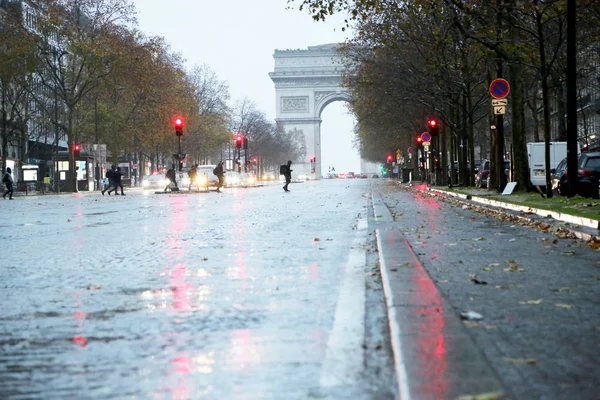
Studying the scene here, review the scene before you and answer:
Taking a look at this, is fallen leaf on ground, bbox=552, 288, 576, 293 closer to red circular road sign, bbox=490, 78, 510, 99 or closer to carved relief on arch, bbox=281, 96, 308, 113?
red circular road sign, bbox=490, 78, 510, 99

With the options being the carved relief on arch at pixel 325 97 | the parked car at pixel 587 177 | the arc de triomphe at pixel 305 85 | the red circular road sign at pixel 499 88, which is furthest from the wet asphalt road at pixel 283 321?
the carved relief on arch at pixel 325 97

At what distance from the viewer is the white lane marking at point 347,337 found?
4828mm

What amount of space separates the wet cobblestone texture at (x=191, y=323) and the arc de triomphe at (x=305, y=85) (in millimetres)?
126428

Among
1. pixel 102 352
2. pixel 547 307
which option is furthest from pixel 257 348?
pixel 547 307

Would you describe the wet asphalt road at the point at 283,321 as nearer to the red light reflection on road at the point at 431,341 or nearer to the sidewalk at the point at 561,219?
the red light reflection on road at the point at 431,341

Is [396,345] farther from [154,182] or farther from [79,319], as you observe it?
[154,182]

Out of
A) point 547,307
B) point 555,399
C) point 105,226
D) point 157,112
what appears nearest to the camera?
point 555,399

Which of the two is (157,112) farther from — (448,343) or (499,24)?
(448,343)

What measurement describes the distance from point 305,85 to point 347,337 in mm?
138476

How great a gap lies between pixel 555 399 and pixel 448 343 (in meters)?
1.04

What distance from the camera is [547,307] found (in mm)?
6945

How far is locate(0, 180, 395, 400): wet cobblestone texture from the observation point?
475 cm

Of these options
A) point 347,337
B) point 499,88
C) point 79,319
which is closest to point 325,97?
point 499,88

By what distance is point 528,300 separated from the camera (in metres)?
7.26
